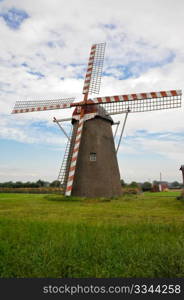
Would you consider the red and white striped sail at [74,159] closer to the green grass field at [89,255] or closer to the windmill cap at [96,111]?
the windmill cap at [96,111]

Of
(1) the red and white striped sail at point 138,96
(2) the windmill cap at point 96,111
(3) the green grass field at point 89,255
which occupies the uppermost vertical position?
(1) the red and white striped sail at point 138,96

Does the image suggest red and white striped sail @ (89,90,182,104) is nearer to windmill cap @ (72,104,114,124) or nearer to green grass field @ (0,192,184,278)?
windmill cap @ (72,104,114,124)

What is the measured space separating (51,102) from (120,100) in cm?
536

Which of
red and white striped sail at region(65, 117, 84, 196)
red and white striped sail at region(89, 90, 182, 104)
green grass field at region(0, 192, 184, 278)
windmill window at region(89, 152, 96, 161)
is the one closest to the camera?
green grass field at region(0, 192, 184, 278)

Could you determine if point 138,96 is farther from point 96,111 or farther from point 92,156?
point 92,156

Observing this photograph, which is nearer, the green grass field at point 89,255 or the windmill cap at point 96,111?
the green grass field at point 89,255

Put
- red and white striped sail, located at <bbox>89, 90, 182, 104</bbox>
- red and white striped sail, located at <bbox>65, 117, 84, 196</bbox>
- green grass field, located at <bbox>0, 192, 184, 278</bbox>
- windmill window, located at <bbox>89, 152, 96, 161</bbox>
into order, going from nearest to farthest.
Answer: green grass field, located at <bbox>0, 192, 184, 278</bbox>
red and white striped sail, located at <bbox>65, 117, 84, 196</bbox>
red and white striped sail, located at <bbox>89, 90, 182, 104</bbox>
windmill window, located at <bbox>89, 152, 96, 161</bbox>

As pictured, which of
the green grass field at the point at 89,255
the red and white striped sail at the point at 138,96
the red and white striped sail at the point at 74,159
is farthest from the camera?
the red and white striped sail at the point at 138,96

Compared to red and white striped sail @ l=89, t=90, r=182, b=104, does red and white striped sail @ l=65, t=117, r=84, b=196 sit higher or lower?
lower

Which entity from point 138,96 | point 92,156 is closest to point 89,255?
point 92,156

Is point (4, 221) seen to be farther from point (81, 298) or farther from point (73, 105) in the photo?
point (73, 105)

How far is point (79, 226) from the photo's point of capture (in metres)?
5.11

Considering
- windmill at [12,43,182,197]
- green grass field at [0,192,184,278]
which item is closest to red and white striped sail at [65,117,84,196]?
windmill at [12,43,182,197]

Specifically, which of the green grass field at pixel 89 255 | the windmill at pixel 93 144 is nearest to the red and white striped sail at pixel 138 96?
the windmill at pixel 93 144
